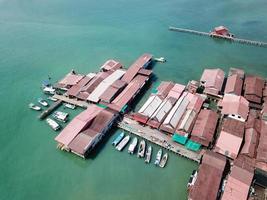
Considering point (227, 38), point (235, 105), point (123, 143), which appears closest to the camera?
point (123, 143)

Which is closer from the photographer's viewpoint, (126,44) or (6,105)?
(6,105)

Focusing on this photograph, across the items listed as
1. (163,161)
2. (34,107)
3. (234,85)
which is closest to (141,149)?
(163,161)

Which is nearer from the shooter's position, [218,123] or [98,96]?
[218,123]

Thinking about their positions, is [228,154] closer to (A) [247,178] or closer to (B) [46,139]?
(A) [247,178]

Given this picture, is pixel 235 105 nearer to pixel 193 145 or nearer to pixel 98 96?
pixel 193 145

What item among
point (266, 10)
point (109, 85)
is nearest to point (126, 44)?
point (109, 85)

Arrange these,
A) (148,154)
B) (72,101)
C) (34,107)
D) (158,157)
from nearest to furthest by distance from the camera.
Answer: (158,157) → (148,154) → (34,107) → (72,101)

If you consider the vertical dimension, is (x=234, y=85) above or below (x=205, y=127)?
above

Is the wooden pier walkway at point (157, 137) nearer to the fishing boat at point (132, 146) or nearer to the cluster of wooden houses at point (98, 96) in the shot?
the fishing boat at point (132, 146)
